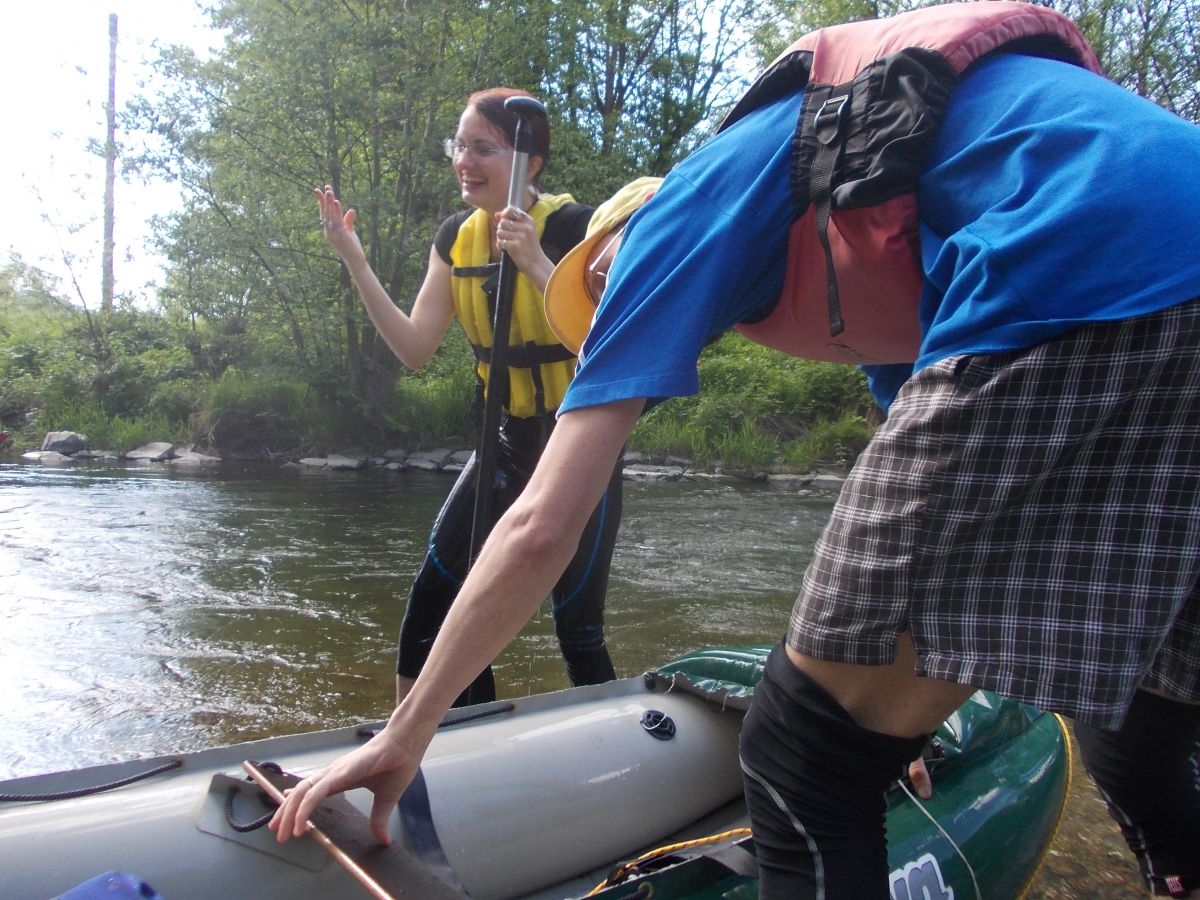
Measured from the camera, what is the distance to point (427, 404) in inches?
548

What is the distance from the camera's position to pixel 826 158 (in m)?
1.07

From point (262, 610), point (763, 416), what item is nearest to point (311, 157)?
point (763, 416)

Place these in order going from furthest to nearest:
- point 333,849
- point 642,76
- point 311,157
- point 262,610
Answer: point 642,76 → point 311,157 → point 262,610 → point 333,849

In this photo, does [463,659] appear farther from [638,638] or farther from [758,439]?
[758,439]

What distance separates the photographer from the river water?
3504 mm

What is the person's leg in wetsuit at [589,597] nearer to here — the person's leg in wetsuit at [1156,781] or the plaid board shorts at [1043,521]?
the person's leg in wetsuit at [1156,781]

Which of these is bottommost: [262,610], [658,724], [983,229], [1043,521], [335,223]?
[262,610]

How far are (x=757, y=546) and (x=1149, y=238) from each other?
6840 millimetres

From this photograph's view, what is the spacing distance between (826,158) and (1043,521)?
0.46m

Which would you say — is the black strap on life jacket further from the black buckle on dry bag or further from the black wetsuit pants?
the black buckle on dry bag

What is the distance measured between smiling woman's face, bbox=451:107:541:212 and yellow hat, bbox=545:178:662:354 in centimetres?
118

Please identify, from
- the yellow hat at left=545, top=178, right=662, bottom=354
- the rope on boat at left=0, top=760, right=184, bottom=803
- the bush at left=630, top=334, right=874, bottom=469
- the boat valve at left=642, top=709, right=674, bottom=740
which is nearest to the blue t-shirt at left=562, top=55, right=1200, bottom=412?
the yellow hat at left=545, top=178, right=662, bottom=354

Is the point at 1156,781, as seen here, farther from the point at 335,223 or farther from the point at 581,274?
the point at 335,223

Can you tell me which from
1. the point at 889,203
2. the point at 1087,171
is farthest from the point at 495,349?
the point at 1087,171
